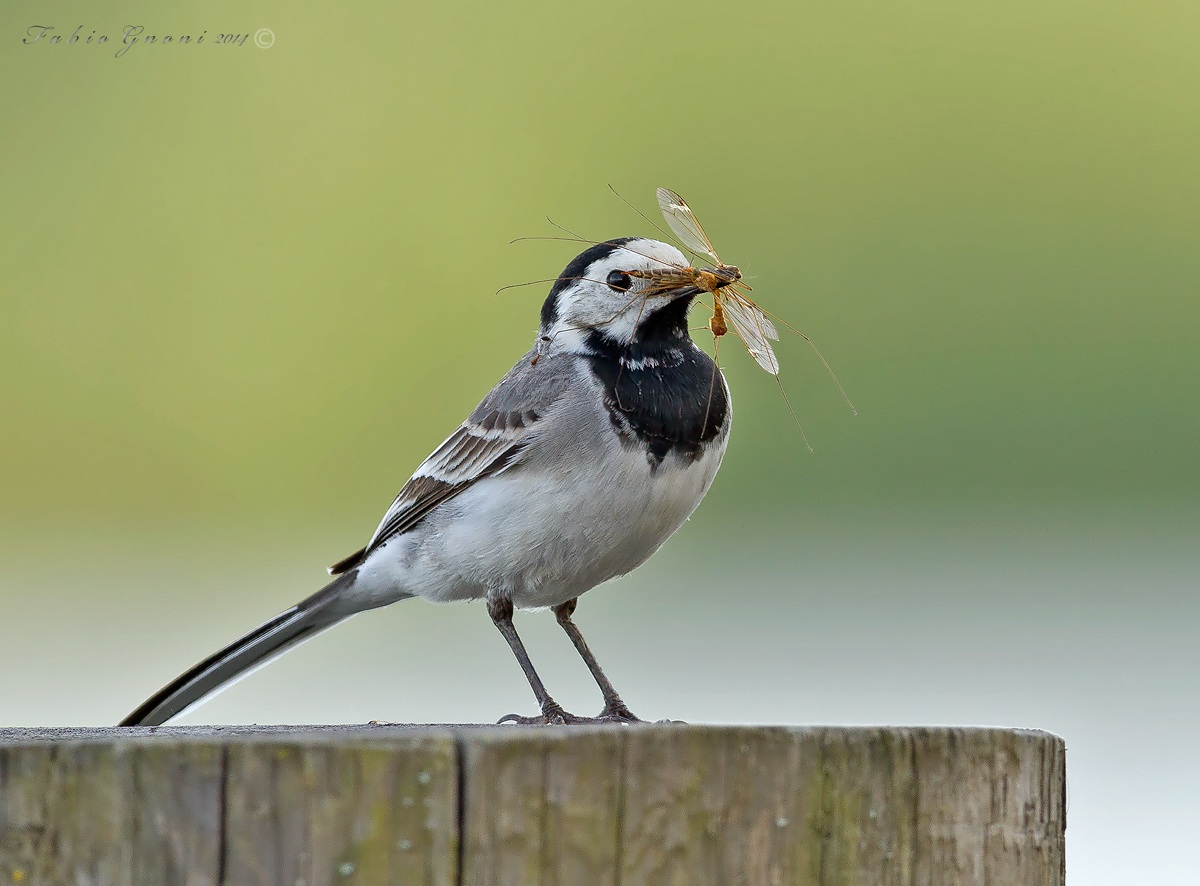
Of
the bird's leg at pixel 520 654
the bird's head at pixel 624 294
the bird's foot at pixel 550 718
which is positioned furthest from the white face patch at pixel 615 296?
the bird's foot at pixel 550 718

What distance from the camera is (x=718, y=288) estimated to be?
4754mm

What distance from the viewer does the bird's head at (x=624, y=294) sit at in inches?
192

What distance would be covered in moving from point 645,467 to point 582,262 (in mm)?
884

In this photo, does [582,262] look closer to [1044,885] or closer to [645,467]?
[645,467]

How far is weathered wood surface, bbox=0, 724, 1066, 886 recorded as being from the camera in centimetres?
246

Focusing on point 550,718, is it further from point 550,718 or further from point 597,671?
point 597,671

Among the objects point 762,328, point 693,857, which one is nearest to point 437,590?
point 762,328

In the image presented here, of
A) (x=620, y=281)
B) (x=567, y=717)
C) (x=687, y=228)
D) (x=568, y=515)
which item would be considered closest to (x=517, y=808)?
(x=567, y=717)

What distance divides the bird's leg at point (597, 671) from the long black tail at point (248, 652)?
862mm

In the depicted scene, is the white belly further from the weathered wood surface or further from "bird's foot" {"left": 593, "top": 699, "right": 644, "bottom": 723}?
the weathered wood surface

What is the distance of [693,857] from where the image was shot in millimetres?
2676

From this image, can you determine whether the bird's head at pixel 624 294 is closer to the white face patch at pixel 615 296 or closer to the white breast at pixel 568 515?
the white face patch at pixel 615 296

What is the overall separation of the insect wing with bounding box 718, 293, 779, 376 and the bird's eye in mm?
336

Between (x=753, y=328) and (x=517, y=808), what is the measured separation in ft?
8.78
